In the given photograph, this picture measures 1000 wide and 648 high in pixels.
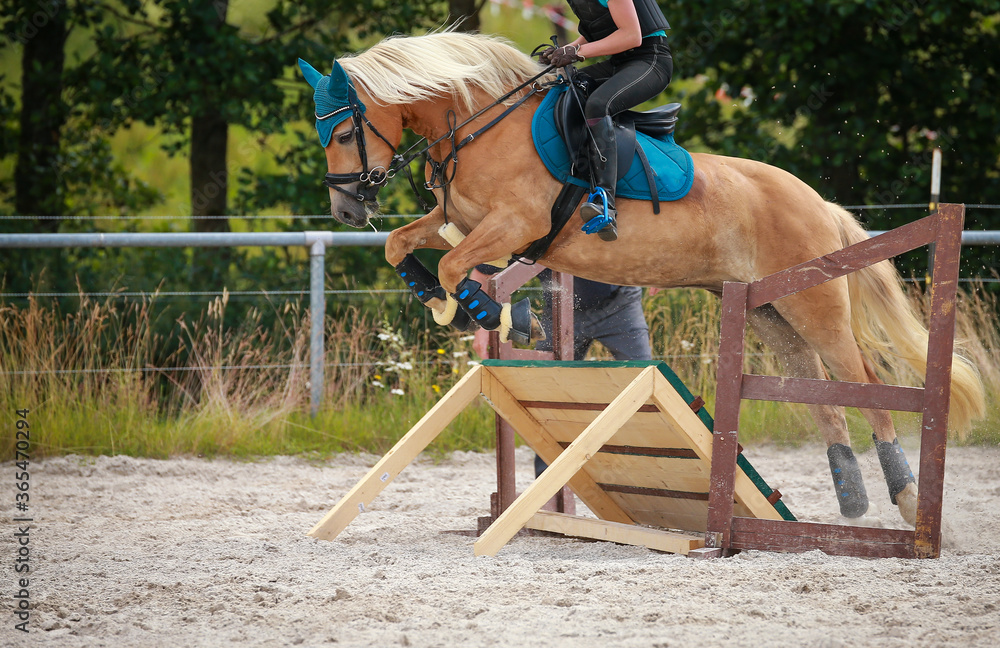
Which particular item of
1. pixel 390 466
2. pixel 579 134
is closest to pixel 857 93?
pixel 579 134

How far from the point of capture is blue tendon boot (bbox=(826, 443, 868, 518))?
4.12 m

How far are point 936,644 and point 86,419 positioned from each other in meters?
5.11

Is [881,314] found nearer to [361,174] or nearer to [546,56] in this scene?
[546,56]

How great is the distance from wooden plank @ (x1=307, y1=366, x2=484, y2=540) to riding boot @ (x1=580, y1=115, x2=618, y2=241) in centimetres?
84

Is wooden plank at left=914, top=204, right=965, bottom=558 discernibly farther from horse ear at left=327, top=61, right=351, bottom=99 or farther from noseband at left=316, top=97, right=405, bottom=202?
horse ear at left=327, top=61, right=351, bottom=99

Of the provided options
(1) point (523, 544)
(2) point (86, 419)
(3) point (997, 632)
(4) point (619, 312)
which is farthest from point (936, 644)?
(2) point (86, 419)

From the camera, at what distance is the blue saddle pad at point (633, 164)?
12.0ft

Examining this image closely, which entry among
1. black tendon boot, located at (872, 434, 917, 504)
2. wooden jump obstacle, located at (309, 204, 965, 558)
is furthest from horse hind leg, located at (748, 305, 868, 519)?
wooden jump obstacle, located at (309, 204, 965, 558)

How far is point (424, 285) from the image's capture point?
12.7 ft

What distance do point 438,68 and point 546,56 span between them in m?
0.45

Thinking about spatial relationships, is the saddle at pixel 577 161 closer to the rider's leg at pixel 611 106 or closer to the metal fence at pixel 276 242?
the rider's leg at pixel 611 106

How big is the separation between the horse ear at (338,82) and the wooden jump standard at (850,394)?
1.65 m

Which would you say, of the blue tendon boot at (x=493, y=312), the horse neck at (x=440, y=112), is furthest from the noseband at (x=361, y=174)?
the blue tendon boot at (x=493, y=312)

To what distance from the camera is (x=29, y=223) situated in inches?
343
